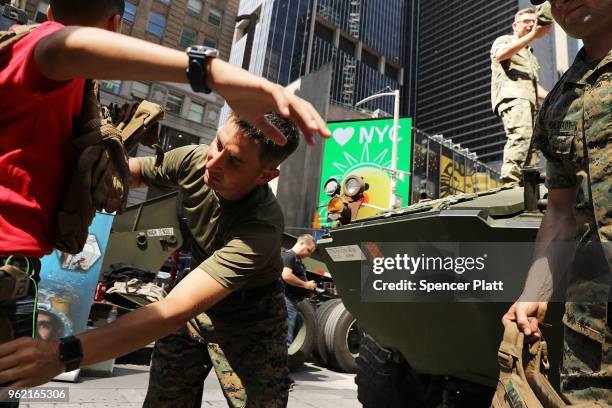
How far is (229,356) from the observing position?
2176mm

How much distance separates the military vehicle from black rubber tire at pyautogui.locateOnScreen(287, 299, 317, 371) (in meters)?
2.57

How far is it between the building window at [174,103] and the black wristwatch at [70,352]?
30118mm

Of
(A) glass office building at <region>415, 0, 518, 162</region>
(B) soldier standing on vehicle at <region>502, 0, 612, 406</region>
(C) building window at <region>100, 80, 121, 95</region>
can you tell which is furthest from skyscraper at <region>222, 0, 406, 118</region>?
(B) soldier standing on vehicle at <region>502, 0, 612, 406</region>

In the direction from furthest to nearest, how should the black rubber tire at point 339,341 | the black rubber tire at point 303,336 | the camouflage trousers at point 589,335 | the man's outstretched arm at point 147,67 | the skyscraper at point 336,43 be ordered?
the skyscraper at point 336,43 < the black rubber tire at point 339,341 < the black rubber tire at point 303,336 < the camouflage trousers at point 589,335 < the man's outstretched arm at point 147,67

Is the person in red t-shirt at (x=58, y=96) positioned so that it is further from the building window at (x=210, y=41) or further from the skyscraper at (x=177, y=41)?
the building window at (x=210, y=41)

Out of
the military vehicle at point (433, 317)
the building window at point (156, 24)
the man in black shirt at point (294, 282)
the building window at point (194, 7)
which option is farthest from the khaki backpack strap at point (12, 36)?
the building window at point (194, 7)

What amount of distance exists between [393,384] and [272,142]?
2.46m

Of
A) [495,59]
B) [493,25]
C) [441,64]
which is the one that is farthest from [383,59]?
[495,59]

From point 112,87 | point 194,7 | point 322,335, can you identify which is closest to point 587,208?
point 322,335

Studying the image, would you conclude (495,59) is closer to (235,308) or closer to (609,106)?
(609,106)

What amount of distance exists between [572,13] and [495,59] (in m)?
3.20

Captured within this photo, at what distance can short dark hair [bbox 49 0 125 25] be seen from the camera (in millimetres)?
1340

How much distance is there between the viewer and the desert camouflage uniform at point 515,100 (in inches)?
172

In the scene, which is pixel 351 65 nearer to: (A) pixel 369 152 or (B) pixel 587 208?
(A) pixel 369 152
